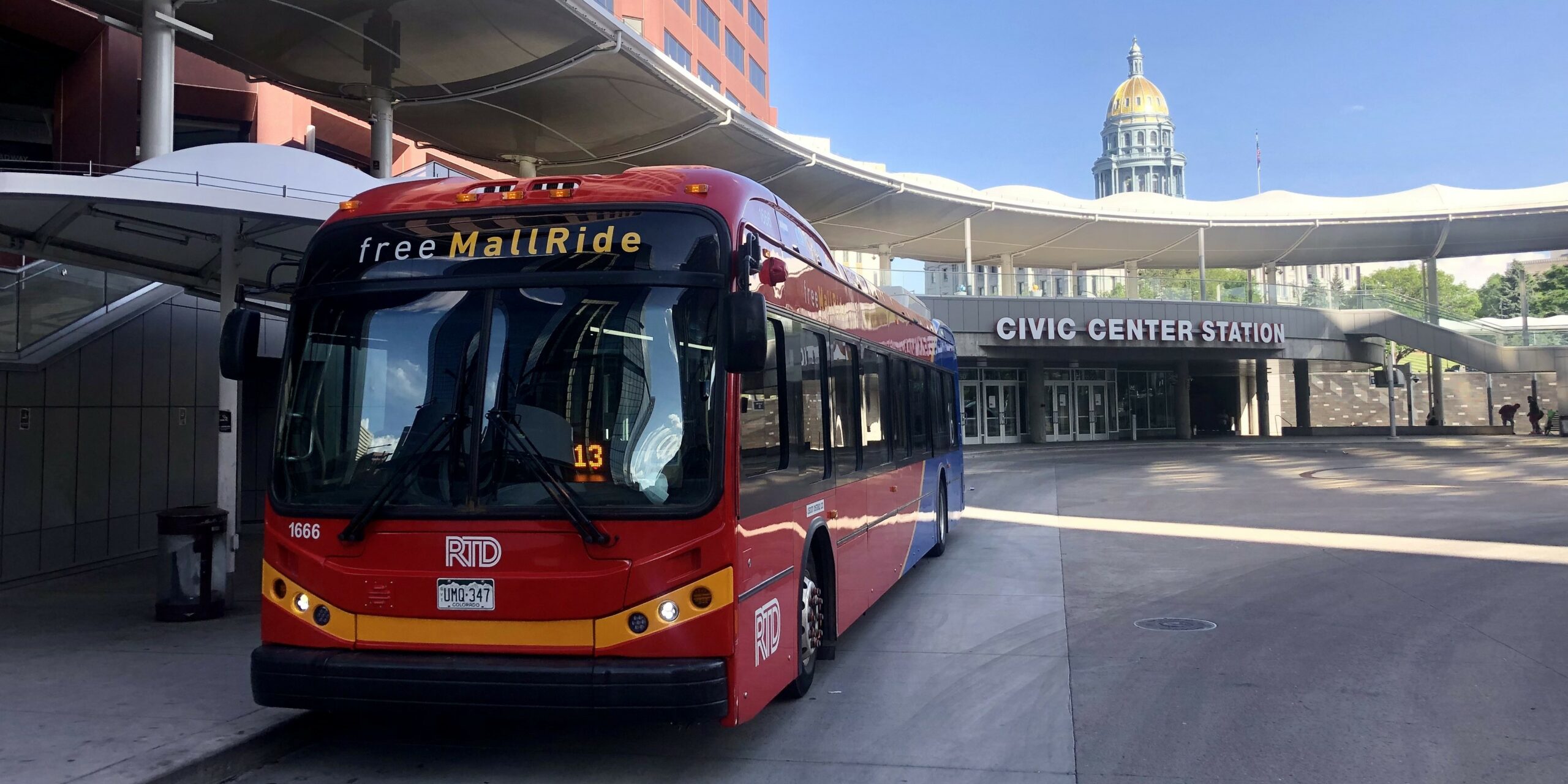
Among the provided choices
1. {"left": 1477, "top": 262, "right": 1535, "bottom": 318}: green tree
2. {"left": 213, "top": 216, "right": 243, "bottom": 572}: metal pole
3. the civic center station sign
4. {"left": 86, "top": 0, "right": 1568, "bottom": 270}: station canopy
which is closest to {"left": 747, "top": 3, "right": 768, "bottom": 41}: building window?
{"left": 86, "top": 0, "right": 1568, "bottom": 270}: station canopy

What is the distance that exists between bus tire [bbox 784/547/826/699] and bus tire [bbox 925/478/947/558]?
5833 mm

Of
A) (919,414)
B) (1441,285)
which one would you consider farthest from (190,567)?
(1441,285)

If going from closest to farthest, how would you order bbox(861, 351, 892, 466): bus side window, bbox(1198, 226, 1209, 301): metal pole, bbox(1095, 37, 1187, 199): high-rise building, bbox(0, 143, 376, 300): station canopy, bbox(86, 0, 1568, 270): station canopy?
bbox(0, 143, 376, 300): station canopy, bbox(861, 351, 892, 466): bus side window, bbox(86, 0, 1568, 270): station canopy, bbox(1198, 226, 1209, 301): metal pole, bbox(1095, 37, 1187, 199): high-rise building

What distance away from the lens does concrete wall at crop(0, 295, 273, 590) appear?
1141cm

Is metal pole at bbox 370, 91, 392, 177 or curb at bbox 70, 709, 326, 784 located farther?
metal pole at bbox 370, 91, 392, 177

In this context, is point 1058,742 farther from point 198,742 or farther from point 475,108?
point 475,108

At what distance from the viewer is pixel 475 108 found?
22156 mm

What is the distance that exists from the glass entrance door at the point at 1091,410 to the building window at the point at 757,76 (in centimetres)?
2890

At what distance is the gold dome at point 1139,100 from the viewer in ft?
616

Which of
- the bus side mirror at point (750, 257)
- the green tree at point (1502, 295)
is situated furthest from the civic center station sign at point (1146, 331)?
the green tree at point (1502, 295)

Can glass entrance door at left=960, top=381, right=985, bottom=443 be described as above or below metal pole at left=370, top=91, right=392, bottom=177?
below

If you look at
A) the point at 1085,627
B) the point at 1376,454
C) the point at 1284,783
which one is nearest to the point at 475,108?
the point at 1085,627

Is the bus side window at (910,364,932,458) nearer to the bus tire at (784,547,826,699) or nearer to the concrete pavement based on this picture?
the concrete pavement

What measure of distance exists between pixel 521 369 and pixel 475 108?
18.6 meters
